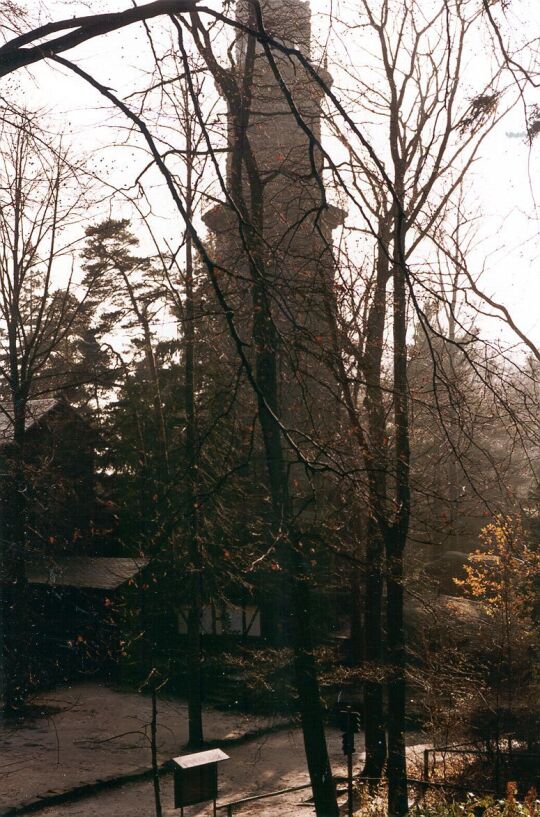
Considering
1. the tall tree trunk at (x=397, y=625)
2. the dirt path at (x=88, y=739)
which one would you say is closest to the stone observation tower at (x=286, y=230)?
the tall tree trunk at (x=397, y=625)

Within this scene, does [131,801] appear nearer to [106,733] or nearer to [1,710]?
[106,733]

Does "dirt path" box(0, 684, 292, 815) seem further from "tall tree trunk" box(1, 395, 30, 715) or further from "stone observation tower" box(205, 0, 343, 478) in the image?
"stone observation tower" box(205, 0, 343, 478)

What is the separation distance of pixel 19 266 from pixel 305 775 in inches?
450

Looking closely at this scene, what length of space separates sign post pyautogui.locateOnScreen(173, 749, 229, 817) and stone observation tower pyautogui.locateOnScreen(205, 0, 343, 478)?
5.52 m

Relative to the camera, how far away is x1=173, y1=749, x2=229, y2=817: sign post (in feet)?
43.0

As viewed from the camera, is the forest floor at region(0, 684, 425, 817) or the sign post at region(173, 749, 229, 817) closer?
the sign post at region(173, 749, 229, 817)

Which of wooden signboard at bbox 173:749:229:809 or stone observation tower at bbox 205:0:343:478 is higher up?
stone observation tower at bbox 205:0:343:478

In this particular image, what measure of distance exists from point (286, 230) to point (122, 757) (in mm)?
15253

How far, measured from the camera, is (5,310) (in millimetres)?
17922

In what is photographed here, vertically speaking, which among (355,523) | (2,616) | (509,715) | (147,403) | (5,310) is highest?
(5,310)

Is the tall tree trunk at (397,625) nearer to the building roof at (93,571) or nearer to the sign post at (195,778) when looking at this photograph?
the sign post at (195,778)

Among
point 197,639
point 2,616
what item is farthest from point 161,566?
point 2,616

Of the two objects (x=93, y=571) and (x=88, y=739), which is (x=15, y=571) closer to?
(x=88, y=739)

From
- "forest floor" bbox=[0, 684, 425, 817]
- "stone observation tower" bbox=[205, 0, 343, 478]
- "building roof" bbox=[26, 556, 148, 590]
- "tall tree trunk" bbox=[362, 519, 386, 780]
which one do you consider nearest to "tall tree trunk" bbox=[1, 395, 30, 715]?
"forest floor" bbox=[0, 684, 425, 817]
